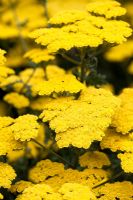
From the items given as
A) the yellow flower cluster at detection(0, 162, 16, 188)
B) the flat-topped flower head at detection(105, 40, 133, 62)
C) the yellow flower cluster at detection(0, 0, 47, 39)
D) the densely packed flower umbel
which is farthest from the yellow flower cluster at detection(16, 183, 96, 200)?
the flat-topped flower head at detection(105, 40, 133, 62)

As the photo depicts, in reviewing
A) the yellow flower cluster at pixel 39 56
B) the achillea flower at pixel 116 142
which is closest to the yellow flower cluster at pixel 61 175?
the achillea flower at pixel 116 142

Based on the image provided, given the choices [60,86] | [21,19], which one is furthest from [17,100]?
[21,19]

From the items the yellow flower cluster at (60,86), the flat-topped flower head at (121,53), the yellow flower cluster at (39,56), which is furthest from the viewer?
the flat-topped flower head at (121,53)

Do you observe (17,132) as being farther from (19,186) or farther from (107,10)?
(107,10)

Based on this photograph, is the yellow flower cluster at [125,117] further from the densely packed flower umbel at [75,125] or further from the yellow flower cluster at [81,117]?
the yellow flower cluster at [81,117]

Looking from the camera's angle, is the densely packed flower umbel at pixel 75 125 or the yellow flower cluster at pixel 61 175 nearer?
the densely packed flower umbel at pixel 75 125

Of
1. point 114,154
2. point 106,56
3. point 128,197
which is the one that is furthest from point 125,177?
point 106,56

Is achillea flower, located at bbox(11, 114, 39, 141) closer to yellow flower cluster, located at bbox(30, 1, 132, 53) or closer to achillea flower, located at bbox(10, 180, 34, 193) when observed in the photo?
achillea flower, located at bbox(10, 180, 34, 193)
